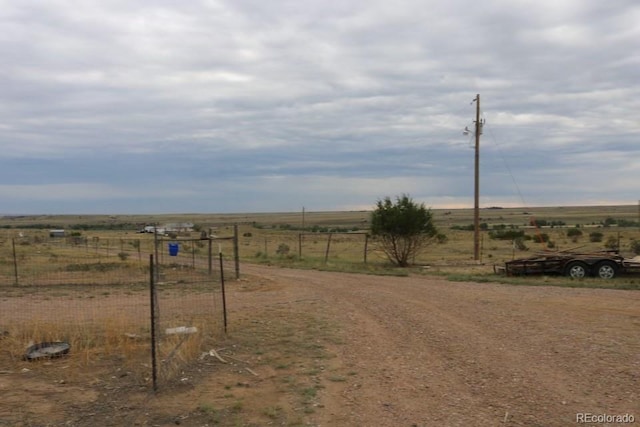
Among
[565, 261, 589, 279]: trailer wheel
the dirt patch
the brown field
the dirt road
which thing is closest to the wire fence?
the brown field

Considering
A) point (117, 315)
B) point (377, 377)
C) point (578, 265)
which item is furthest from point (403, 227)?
point (377, 377)

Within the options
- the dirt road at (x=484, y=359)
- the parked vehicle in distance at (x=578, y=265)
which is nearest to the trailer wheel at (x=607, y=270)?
the parked vehicle in distance at (x=578, y=265)

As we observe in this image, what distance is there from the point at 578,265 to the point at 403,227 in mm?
9771

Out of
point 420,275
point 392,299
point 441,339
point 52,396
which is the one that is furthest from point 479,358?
point 420,275

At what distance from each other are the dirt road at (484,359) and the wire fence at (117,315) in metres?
2.59

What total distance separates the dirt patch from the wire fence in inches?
13.9

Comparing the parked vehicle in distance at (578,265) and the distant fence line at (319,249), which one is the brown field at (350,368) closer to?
the parked vehicle in distance at (578,265)

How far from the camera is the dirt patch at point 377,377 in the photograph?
6836 millimetres

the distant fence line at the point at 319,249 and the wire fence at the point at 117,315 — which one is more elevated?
the wire fence at the point at 117,315

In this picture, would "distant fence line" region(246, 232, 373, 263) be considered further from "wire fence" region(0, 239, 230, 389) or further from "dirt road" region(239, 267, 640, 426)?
"dirt road" region(239, 267, 640, 426)

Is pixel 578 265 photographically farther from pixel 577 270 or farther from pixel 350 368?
pixel 350 368

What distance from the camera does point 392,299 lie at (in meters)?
16.4

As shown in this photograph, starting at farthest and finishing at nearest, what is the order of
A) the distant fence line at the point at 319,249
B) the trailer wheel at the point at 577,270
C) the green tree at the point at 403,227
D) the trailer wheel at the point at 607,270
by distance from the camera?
the distant fence line at the point at 319,249 → the green tree at the point at 403,227 → the trailer wheel at the point at 577,270 → the trailer wheel at the point at 607,270

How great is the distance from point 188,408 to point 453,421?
303 cm
